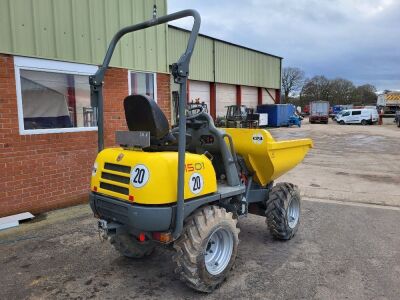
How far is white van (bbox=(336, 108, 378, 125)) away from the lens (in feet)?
143

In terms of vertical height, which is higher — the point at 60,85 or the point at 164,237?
the point at 60,85

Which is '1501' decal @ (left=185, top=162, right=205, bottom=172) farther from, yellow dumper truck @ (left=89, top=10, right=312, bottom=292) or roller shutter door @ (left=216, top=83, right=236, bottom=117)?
roller shutter door @ (left=216, top=83, right=236, bottom=117)

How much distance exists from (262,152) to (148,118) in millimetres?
1605

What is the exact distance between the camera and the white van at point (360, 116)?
43656 mm

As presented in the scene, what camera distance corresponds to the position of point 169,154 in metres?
3.45

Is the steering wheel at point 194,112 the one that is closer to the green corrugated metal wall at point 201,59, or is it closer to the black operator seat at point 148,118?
the black operator seat at point 148,118

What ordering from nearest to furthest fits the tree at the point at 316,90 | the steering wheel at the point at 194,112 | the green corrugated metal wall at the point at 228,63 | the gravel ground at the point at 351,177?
the steering wheel at the point at 194,112 → the gravel ground at the point at 351,177 → the green corrugated metal wall at the point at 228,63 → the tree at the point at 316,90

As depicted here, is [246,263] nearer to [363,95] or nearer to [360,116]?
[360,116]

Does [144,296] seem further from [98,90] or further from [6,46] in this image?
[6,46]

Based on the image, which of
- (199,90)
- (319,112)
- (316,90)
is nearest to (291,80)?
(316,90)

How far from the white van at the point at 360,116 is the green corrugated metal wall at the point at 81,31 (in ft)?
134

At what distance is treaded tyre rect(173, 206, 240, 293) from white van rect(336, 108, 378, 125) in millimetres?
44515

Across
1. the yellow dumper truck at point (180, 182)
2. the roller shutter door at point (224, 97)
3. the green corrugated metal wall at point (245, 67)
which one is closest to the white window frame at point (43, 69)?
the yellow dumper truck at point (180, 182)

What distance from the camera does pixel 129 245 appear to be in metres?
4.33
